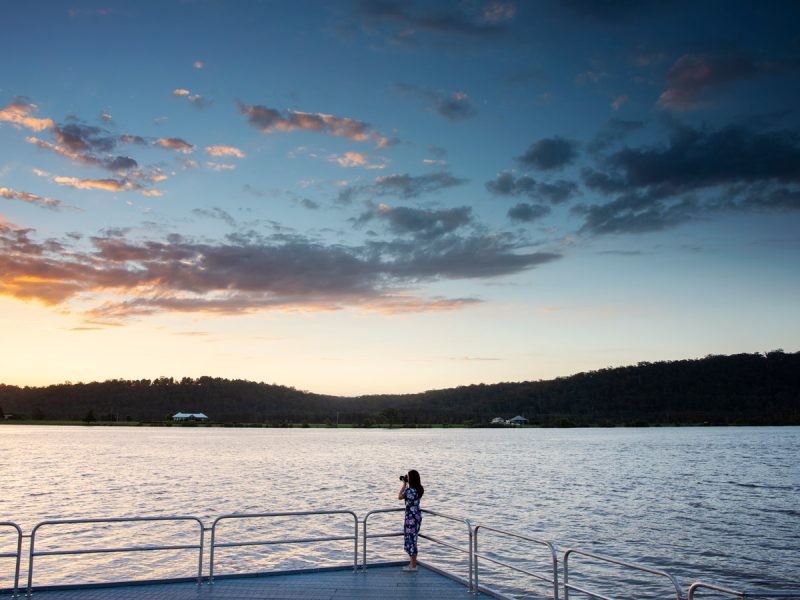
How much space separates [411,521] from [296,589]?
261 centimetres

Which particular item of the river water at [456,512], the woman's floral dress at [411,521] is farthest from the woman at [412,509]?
the river water at [456,512]

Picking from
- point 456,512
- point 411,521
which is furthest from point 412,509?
point 456,512

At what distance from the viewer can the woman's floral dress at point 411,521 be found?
13.9m

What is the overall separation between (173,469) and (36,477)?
52.9ft

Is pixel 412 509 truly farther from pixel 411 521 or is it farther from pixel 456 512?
pixel 456 512

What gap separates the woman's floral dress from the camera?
1394cm

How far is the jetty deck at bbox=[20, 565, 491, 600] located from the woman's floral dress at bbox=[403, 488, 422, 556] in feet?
1.72

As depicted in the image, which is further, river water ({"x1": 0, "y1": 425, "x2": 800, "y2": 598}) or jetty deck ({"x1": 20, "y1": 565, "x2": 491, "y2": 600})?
river water ({"x1": 0, "y1": 425, "x2": 800, "y2": 598})

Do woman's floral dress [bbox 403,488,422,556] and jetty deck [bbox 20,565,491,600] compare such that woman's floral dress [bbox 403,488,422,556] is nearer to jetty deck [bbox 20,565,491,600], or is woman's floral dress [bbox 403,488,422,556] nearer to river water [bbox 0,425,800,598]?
jetty deck [bbox 20,565,491,600]

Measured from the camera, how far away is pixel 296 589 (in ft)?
41.4

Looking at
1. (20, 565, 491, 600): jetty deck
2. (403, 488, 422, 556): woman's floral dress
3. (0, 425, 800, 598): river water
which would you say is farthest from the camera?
(0, 425, 800, 598): river water

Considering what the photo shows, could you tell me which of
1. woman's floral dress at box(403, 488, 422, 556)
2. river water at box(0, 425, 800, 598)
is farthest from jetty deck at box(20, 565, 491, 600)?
river water at box(0, 425, 800, 598)

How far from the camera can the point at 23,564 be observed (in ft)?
83.7

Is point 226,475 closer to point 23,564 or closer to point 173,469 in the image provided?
point 173,469
